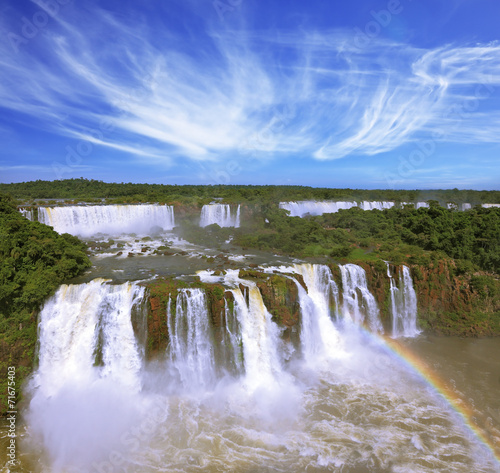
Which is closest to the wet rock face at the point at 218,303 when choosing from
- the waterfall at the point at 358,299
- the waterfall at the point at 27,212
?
the waterfall at the point at 358,299

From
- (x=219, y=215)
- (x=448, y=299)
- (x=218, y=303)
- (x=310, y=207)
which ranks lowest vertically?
(x=448, y=299)

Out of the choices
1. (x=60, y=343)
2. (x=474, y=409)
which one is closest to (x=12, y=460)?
(x=60, y=343)

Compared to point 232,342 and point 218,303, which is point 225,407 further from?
point 218,303

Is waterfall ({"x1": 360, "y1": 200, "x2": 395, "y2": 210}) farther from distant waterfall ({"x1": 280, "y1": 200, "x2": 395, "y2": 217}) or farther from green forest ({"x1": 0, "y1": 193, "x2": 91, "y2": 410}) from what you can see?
green forest ({"x1": 0, "y1": 193, "x2": 91, "y2": 410})

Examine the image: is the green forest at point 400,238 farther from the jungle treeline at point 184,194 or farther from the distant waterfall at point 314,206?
the jungle treeline at point 184,194

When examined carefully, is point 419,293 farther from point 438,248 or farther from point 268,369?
point 268,369

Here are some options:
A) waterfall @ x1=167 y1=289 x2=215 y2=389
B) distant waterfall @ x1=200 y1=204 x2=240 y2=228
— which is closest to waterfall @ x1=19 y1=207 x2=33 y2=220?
distant waterfall @ x1=200 y1=204 x2=240 y2=228

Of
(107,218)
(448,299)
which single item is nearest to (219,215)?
(107,218)
